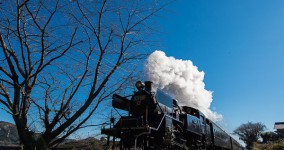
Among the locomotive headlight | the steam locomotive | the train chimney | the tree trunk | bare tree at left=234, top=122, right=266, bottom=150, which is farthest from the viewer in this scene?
bare tree at left=234, top=122, right=266, bottom=150

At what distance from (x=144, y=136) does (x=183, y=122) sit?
2.72 m

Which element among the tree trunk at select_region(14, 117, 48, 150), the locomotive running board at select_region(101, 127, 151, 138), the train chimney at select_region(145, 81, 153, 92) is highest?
the train chimney at select_region(145, 81, 153, 92)

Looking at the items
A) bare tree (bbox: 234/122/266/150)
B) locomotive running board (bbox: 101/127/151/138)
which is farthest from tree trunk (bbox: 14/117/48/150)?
bare tree (bbox: 234/122/266/150)

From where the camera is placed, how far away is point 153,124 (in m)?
9.39

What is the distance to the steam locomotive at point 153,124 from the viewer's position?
8.78 metres

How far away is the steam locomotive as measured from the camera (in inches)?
346

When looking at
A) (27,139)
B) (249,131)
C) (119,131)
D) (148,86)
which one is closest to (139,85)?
(148,86)

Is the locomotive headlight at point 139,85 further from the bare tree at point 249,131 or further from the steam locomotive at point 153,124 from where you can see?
the bare tree at point 249,131

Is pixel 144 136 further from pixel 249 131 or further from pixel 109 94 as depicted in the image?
pixel 249 131

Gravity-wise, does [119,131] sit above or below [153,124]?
below

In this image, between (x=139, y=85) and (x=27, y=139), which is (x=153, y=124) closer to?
(x=139, y=85)

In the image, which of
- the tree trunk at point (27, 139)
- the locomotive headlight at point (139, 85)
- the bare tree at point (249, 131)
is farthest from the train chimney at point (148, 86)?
the bare tree at point (249, 131)

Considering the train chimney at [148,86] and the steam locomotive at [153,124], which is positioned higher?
the train chimney at [148,86]

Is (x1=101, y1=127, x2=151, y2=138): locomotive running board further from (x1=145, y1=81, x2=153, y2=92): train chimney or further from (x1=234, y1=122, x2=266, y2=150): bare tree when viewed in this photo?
(x1=234, y1=122, x2=266, y2=150): bare tree
